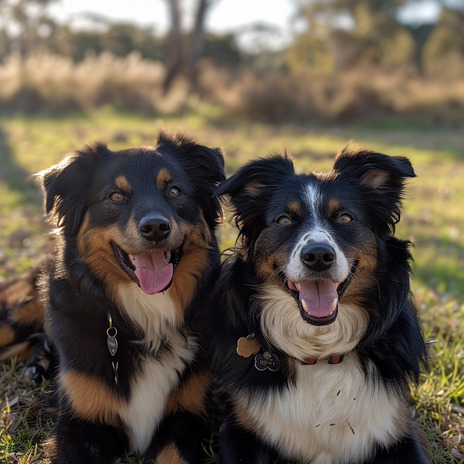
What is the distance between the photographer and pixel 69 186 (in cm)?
332

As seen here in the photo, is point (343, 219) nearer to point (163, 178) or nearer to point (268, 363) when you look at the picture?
point (268, 363)

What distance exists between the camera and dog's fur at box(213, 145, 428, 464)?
295cm

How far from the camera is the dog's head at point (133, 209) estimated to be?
10.1ft

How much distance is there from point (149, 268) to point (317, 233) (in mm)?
971

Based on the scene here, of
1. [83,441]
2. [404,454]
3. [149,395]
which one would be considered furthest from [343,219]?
[83,441]

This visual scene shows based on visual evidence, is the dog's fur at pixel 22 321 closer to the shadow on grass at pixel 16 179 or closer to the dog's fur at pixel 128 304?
the dog's fur at pixel 128 304

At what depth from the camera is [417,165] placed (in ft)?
40.6

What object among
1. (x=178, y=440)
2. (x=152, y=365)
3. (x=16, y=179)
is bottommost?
(x=16, y=179)

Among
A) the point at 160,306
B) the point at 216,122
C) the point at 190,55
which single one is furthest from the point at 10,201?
the point at 190,55

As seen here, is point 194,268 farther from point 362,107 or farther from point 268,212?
point 362,107

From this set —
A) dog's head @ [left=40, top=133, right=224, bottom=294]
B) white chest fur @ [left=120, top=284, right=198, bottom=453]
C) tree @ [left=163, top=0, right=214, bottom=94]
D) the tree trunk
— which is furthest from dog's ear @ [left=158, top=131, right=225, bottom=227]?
tree @ [left=163, top=0, right=214, bottom=94]

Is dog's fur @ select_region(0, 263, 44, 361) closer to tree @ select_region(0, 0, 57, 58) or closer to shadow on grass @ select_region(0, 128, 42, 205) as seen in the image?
shadow on grass @ select_region(0, 128, 42, 205)

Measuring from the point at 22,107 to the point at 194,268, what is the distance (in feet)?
55.7

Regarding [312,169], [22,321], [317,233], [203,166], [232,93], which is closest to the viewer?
[317,233]
